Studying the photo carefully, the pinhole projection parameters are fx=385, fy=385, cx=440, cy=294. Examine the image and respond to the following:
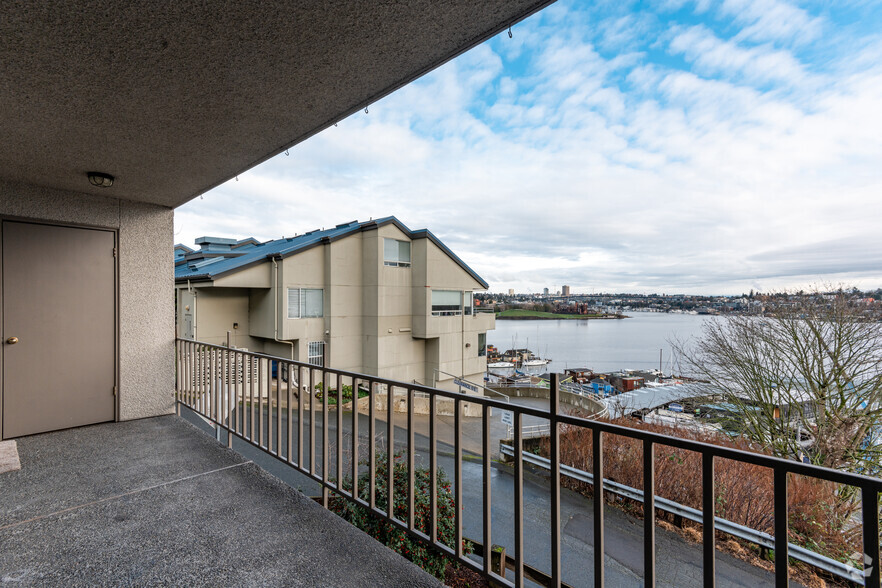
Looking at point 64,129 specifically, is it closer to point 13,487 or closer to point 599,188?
point 13,487

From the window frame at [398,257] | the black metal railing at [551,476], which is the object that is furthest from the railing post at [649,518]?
the window frame at [398,257]

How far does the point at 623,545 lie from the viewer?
3887mm

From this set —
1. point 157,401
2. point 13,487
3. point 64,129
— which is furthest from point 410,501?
point 157,401

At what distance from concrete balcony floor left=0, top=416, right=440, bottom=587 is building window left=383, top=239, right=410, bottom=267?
10.2 meters

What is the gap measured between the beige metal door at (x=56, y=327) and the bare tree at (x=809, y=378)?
9295 millimetres

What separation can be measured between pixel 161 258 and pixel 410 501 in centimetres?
385

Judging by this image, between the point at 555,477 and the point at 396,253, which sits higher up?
the point at 396,253

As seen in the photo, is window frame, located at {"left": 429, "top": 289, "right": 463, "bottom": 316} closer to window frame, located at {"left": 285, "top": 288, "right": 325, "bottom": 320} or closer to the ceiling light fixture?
window frame, located at {"left": 285, "top": 288, "right": 325, "bottom": 320}

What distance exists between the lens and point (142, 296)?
3936 mm

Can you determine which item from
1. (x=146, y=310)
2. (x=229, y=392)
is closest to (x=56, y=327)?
(x=146, y=310)

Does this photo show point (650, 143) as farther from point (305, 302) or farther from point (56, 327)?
point (56, 327)

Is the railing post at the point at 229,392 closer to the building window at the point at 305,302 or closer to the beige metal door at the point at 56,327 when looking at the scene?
the beige metal door at the point at 56,327

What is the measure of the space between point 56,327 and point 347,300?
9062 millimetres

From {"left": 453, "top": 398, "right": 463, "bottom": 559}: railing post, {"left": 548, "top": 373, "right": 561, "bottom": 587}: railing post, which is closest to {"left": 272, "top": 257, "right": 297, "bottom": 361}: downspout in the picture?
{"left": 453, "top": 398, "right": 463, "bottom": 559}: railing post
